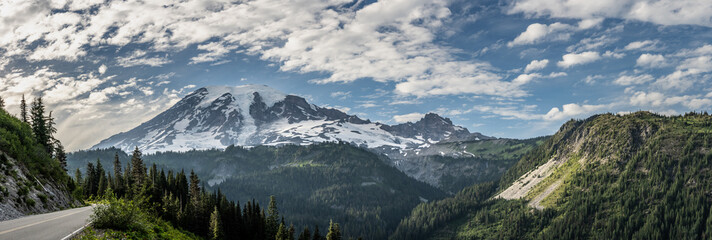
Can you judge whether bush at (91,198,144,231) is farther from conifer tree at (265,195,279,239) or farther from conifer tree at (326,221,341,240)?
conifer tree at (265,195,279,239)

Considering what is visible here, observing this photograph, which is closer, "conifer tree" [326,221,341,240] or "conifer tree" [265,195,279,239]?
"conifer tree" [326,221,341,240]

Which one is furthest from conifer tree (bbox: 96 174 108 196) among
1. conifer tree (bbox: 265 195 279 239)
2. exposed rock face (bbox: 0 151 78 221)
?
exposed rock face (bbox: 0 151 78 221)

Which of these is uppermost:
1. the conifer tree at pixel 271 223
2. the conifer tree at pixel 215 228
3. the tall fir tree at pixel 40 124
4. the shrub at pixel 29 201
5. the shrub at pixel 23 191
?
the tall fir tree at pixel 40 124

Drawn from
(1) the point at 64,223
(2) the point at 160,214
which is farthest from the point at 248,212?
(1) the point at 64,223

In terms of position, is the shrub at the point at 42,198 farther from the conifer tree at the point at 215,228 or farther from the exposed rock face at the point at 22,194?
the conifer tree at the point at 215,228

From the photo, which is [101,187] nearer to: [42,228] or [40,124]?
[40,124]

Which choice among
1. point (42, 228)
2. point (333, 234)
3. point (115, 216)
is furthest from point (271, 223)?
point (115, 216)

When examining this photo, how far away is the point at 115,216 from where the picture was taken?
75.4 ft

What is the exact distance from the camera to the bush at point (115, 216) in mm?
22688

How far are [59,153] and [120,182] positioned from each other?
18.2 metres

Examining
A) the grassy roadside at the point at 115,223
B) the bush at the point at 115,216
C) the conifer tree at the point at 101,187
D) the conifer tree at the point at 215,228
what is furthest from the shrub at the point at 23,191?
the conifer tree at the point at 101,187

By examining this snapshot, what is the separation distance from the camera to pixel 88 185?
100m

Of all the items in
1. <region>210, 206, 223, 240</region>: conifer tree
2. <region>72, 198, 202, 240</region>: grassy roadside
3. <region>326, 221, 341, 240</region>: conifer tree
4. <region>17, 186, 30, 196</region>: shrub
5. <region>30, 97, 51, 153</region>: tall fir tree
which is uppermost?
<region>30, 97, 51, 153</region>: tall fir tree

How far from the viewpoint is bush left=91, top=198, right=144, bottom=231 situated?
22688 millimetres
